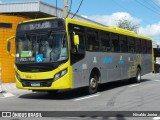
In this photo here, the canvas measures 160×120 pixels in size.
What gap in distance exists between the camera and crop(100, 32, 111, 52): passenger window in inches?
705

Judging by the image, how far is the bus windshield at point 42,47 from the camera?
14438 mm

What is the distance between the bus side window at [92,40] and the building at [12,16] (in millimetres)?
7704

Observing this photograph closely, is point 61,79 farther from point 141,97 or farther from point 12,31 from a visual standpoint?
point 12,31

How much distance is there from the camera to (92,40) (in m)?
16.8

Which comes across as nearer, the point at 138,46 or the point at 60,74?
the point at 60,74

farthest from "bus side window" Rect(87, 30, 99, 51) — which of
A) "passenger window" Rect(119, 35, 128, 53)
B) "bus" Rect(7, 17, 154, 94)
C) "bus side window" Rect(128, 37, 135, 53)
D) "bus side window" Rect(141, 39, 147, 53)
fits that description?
"bus side window" Rect(141, 39, 147, 53)

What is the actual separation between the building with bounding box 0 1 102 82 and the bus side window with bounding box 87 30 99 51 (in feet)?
25.3

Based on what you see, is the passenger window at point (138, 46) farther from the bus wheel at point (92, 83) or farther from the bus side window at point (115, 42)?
the bus wheel at point (92, 83)

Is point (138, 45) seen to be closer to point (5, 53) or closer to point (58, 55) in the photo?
point (5, 53)

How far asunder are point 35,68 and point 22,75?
74cm

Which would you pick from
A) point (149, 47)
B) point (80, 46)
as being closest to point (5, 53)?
point (80, 46)

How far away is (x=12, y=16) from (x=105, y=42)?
7.35 metres

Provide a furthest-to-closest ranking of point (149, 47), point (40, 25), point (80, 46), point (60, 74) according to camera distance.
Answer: point (149, 47) → point (80, 46) → point (40, 25) → point (60, 74)

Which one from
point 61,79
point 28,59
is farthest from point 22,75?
point 61,79
